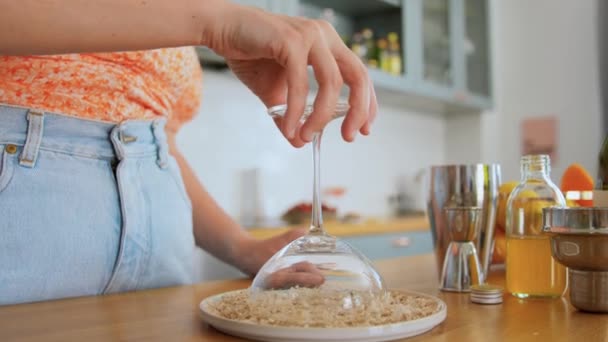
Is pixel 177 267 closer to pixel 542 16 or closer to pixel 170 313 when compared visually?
pixel 170 313

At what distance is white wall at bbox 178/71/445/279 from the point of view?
256 centimetres

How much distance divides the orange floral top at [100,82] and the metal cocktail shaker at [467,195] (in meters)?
0.44

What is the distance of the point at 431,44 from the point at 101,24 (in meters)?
2.93

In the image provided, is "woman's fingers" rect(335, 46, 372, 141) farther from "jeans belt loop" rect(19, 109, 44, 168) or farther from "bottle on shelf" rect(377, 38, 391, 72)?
"bottle on shelf" rect(377, 38, 391, 72)

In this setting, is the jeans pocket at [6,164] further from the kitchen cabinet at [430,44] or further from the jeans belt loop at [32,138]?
the kitchen cabinet at [430,44]

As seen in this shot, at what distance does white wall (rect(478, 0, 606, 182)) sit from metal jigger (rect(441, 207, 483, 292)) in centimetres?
290

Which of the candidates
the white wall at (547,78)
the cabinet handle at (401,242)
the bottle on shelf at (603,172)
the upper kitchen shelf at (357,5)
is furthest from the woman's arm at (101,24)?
the white wall at (547,78)

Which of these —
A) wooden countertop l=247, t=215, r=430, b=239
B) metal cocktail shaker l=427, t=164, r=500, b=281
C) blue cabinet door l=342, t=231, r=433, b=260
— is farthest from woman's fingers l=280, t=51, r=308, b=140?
blue cabinet door l=342, t=231, r=433, b=260

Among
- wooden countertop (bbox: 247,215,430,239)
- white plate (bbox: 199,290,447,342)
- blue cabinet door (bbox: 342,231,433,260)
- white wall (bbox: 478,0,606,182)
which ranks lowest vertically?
blue cabinet door (bbox: 342,231,433,260)

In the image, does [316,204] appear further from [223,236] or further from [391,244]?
[391,244]

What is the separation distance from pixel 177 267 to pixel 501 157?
319 centimetres

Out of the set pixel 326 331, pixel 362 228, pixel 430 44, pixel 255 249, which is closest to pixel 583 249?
pixel 326 331

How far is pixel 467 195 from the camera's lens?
79 centimetres

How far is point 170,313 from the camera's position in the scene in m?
0.61
